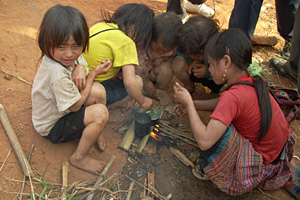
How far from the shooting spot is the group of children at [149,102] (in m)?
2.22

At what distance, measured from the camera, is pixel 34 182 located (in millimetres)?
2371

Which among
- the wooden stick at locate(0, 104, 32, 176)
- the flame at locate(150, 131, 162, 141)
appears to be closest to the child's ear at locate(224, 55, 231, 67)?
the flame at locate(150, 131, 162, 141)

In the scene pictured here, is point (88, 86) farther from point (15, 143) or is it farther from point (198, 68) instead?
point (198, 68)

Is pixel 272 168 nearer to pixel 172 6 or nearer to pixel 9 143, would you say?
pixel 9 143

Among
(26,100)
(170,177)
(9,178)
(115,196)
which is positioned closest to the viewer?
(9,178)

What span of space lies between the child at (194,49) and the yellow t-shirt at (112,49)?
0.66 m

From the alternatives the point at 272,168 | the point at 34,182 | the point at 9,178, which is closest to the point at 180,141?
the point at 272,168

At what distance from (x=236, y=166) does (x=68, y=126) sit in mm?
1606

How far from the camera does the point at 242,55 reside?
236 centimetres

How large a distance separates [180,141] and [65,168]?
1.35 m

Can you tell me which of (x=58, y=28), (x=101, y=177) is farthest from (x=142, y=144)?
(x=58, y=28)

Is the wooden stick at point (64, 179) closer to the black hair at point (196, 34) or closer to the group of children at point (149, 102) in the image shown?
the group of children at point (149, 102)

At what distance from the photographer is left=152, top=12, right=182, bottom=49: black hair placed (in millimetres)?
2979

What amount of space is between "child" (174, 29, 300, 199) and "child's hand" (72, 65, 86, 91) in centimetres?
93
